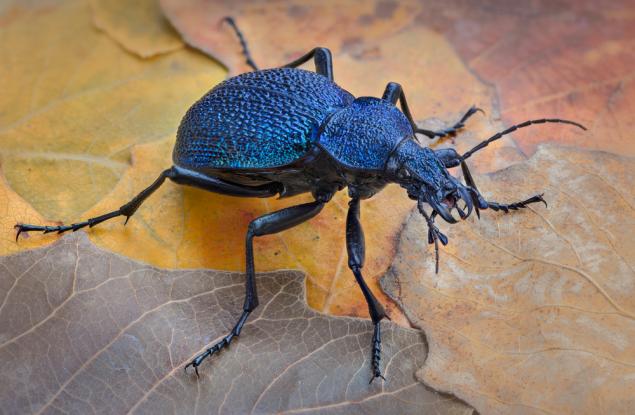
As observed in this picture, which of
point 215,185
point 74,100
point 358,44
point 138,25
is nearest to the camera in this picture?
point 215,185

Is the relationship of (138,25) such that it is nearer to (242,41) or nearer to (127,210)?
(242,41)

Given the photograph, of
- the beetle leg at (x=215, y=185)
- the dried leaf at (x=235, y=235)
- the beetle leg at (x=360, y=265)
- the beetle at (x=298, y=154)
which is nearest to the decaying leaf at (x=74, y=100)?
the dried leaf at (x=235, y=235)

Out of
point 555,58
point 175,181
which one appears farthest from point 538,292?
point 175,181

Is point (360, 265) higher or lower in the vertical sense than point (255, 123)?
lower

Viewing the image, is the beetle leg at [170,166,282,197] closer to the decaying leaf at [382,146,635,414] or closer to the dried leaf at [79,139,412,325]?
the dried leaf at [79,139,412,325]

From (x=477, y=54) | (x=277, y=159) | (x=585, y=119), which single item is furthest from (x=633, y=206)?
(x=277, y=159)

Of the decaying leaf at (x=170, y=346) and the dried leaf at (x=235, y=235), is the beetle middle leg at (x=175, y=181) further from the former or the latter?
the decaying leaf at (x=170, y=346)
